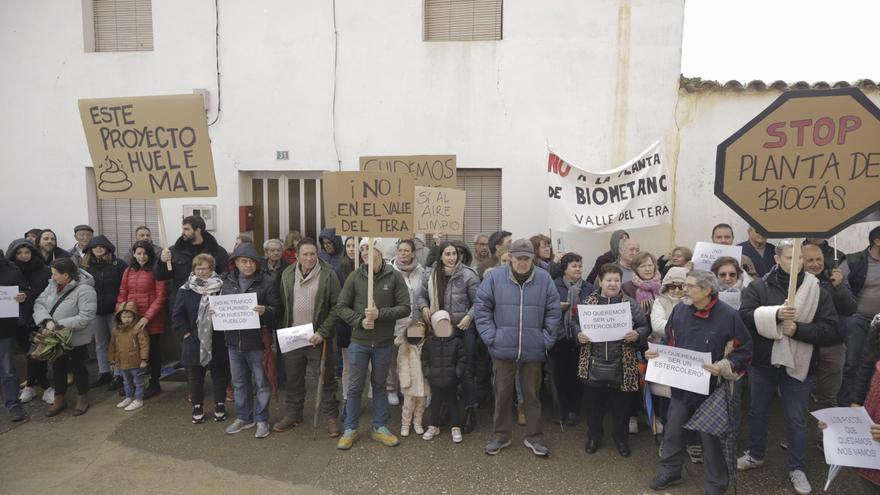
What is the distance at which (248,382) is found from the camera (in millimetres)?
5344

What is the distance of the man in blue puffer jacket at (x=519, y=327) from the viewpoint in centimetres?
467

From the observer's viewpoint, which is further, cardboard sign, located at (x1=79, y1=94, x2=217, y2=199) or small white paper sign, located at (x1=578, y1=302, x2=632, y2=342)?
cardboard sign, located at (x1=79, y1=94, x2=217, y2=199)

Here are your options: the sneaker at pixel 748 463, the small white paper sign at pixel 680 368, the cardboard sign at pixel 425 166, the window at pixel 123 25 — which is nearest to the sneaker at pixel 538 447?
the small white paper sign at pixel 680 368

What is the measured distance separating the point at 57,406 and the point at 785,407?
7.22 m

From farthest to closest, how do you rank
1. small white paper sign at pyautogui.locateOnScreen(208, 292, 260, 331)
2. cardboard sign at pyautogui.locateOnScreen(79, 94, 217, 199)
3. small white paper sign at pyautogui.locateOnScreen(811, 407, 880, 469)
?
1. cardboard sign at pyautogui.locateOnScreen(79, 94, 217, 199)
2. small white paper sign at pyautogui.locateOnScreen(208, 292, 260, 331)
3. small white paper sign at pyautogui.locateOnScreen(811, 407, 880, 469)

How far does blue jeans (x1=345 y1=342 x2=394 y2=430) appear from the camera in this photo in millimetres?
4973

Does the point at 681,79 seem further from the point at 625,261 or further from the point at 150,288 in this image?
the point at 150,288

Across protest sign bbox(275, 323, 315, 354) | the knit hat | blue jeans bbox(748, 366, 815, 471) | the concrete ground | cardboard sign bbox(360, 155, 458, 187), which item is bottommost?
the concrete ground

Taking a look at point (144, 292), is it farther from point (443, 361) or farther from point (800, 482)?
point (800, 482)

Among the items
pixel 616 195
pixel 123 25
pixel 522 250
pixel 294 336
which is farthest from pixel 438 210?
pixel 123 25

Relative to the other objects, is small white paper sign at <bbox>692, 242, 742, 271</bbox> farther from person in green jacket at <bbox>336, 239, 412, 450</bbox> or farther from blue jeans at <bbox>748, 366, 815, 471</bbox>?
person in green jacket at <bbox>336, 239, 412, 450</bbox>

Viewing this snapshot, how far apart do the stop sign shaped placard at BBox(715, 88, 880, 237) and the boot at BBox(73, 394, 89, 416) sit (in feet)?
22.2

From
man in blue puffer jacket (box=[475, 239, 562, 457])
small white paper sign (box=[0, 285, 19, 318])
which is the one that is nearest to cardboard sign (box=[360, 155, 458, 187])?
man in blue puffer jacket (box=[475, 239, 562, 457])

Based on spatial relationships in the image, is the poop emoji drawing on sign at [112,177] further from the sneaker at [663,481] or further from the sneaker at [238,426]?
the sneaker at [663,481]
